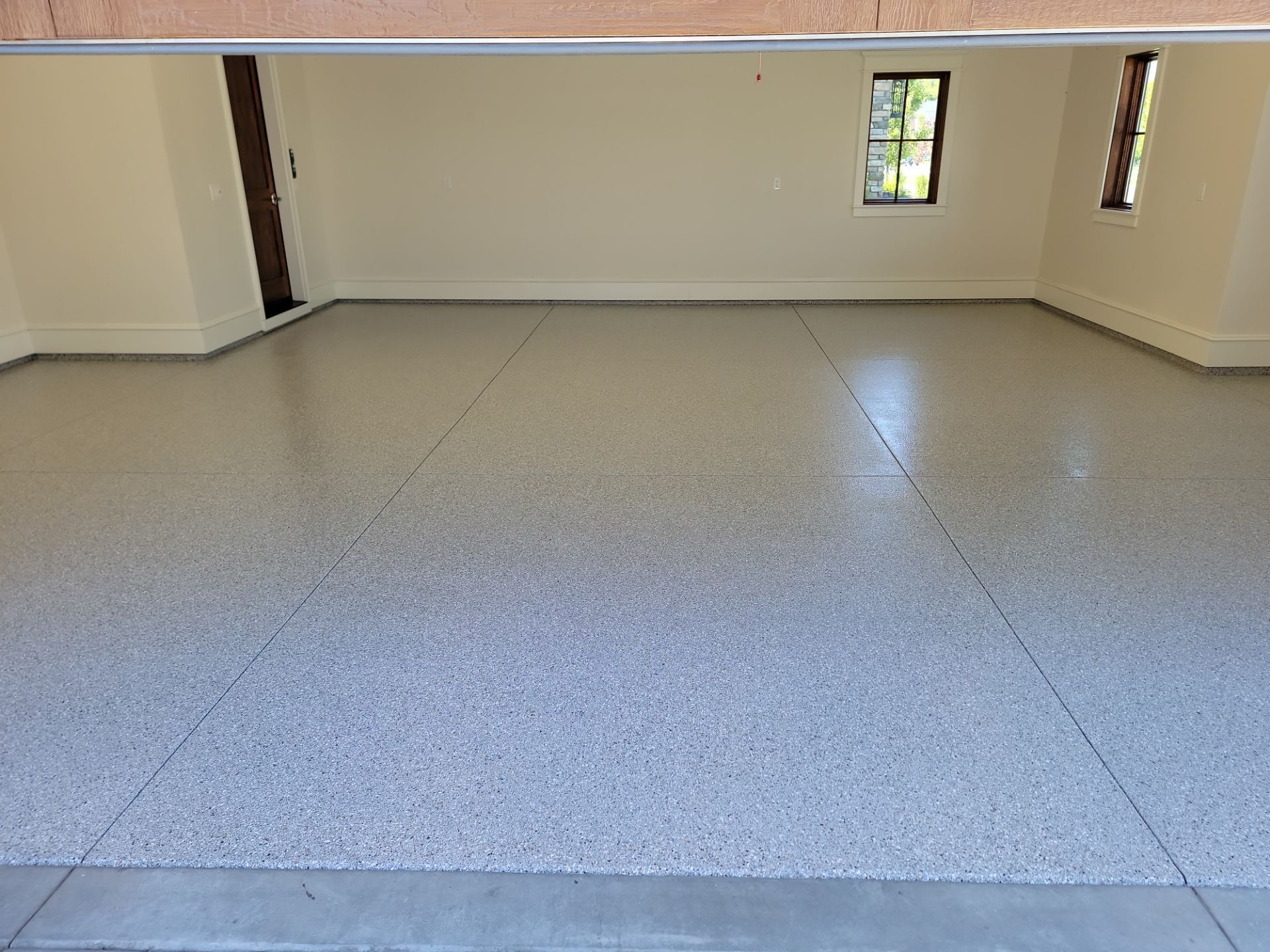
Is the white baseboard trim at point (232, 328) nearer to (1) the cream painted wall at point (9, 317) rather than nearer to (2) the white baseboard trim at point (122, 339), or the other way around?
(2) the white baseboard trim at point (122, 339)

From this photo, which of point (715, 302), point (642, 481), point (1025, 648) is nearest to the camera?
point (1025, 648)

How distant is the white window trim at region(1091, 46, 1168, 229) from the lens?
5.67 m

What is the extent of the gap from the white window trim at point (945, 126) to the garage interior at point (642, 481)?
3cm

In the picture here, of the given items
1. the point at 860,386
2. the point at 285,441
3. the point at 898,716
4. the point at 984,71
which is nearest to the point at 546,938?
the point at 898,716

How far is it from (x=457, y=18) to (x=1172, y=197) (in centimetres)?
574

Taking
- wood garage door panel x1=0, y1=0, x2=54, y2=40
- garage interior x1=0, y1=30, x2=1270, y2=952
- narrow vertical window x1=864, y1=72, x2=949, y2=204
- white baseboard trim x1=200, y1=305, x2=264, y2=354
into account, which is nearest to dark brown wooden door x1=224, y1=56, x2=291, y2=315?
garage interior x1=0, y1=30, x2=1270, y2=952

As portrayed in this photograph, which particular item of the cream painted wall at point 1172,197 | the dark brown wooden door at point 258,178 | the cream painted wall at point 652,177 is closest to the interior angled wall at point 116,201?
the dark brown wooden door at point 258,178

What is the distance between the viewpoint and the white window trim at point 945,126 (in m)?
7.15

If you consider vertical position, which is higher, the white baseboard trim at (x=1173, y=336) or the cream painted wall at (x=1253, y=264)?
the cream painted wall at (x=1253, y=264)

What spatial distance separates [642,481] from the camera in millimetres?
3576

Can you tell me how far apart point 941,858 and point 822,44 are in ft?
5.18

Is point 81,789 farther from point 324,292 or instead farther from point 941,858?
point 324,292

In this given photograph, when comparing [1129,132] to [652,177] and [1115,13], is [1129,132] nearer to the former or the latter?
[652,177]

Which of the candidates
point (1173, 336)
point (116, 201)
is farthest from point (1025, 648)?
point (116, 201)
